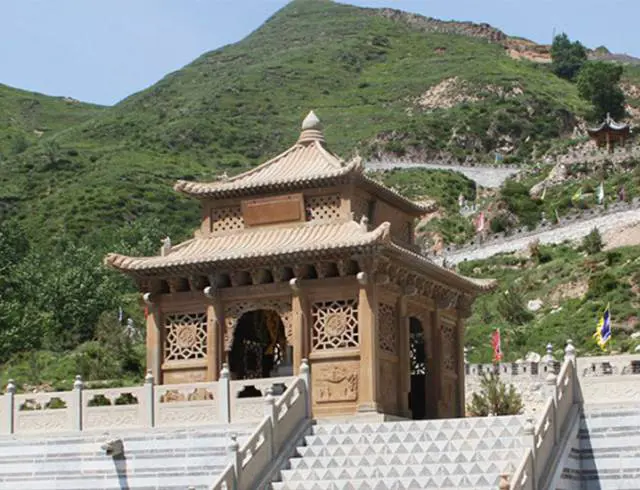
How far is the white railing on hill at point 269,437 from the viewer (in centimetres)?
2208

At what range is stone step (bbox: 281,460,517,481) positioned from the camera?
21.7 meters

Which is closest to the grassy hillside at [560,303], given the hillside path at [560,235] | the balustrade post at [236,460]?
the hillside path at [560,235]

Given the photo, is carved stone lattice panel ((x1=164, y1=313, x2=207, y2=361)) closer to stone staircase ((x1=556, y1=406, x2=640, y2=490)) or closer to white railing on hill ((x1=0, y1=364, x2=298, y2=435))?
white railing on hill ((x1=0, y1=364, x2=298, y2=435))

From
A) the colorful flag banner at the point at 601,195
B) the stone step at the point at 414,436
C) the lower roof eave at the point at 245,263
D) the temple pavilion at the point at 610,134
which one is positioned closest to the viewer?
the stone step at the point at 414,436

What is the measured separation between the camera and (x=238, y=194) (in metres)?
28.9

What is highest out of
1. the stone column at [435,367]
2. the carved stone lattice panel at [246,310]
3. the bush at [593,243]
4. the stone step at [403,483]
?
the bush at [593,243]

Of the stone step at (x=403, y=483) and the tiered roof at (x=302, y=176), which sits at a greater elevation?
the tiered roof at (x=302, y=176)

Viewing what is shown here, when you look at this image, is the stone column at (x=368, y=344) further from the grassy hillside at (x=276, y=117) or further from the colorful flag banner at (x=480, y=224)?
the grassy hillside at (x=276, y=117)

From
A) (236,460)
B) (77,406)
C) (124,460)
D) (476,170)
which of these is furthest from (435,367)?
(476,170)

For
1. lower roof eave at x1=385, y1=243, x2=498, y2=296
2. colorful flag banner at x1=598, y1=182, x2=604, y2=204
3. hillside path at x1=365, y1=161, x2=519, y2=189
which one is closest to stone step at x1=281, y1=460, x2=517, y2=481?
lower roof eave at x1=385, y1=243, x2=498, y2=296

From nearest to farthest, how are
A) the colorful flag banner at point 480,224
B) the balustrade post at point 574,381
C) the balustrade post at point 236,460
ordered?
1. the balustrade post at point 236,460
2. the balustrade post at point 574,381
3. the colorful flag banner at point 480,224

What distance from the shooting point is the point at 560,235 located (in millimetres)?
73500

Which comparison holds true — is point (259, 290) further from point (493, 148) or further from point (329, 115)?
point (329, 115)

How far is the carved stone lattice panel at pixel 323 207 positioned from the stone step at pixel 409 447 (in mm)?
5616
